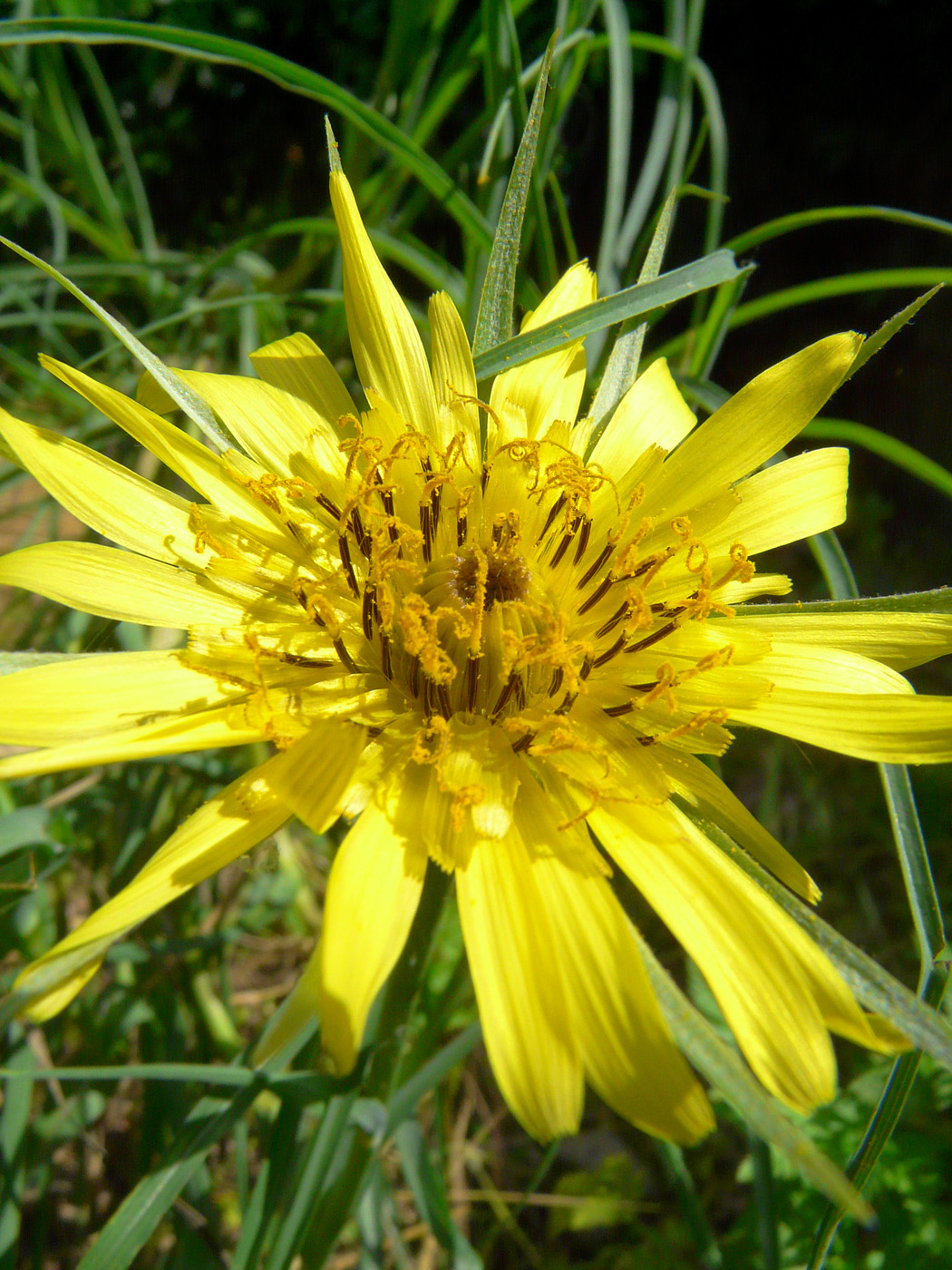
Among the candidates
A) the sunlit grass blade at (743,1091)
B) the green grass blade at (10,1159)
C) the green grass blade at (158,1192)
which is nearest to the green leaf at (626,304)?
the sunlit grass blade at (743,1091)

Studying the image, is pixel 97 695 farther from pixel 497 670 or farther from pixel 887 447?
pixel 887 447

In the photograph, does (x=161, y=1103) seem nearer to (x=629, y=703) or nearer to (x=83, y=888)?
(x=83, y=888)

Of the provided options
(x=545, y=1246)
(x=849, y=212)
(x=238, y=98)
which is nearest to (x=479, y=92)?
(x=238, y=98)

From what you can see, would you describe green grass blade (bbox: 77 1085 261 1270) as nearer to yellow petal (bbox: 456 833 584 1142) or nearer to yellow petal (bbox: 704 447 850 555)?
yellow petal (bbox: 456 833 584 1142)

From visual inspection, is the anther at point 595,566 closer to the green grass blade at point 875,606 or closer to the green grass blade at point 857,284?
the green grass blade at point 875,606

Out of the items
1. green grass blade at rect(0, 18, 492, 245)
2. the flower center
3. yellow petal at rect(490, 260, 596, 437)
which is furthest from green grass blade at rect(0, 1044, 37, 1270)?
green grass blade at rect(0, 18, 492, 245)

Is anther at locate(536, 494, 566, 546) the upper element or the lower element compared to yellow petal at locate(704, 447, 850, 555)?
upper
